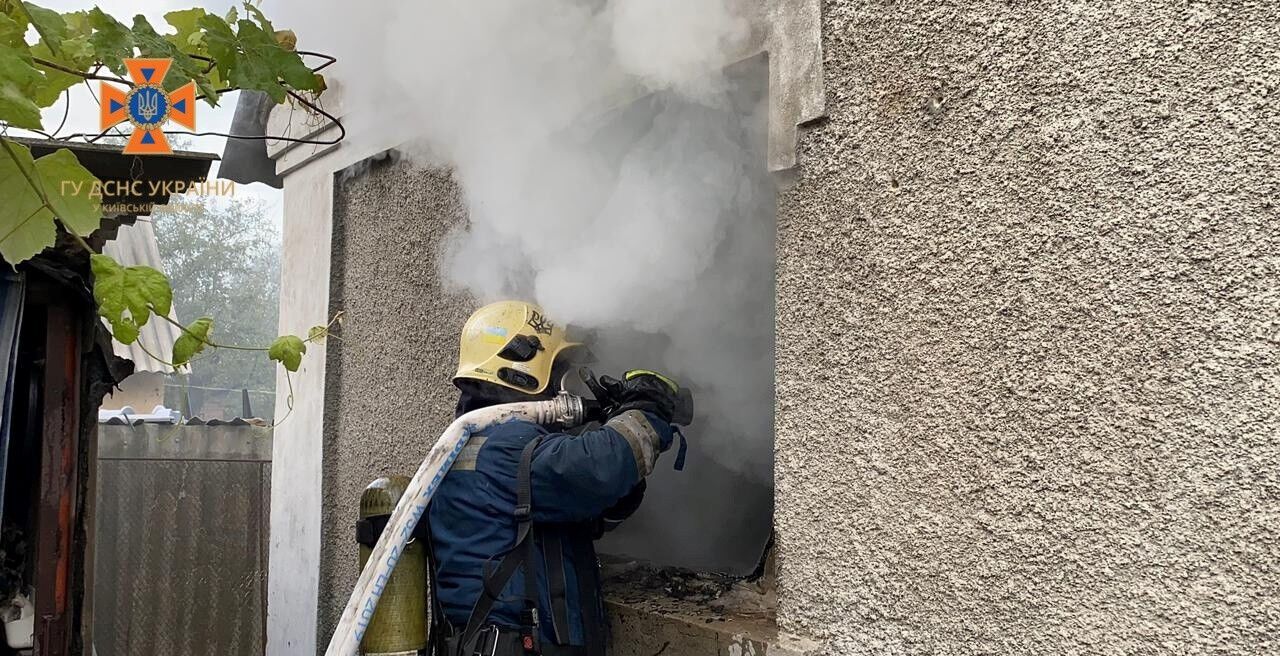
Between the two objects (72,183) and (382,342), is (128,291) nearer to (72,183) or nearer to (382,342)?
(72,183)

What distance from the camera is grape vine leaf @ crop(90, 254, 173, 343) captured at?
6.61 ft

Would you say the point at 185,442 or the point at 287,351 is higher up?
the point at 287,351

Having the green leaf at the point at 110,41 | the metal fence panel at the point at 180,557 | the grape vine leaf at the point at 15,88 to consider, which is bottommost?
the metal fence panel at the point at 180,557

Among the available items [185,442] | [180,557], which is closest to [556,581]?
[180,557]

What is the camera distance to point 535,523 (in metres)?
2.88

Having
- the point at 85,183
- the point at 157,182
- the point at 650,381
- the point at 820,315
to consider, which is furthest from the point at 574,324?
the point at 85,183

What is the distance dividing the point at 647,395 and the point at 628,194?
0.89 metres

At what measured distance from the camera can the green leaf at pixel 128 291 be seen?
2016 mm

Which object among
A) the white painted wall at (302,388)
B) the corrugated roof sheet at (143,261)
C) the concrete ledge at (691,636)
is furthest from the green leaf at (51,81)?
the corrugated roof sheet at (143,261)

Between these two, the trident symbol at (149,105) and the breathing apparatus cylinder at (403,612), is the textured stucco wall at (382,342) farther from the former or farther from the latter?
the trident symbol at (149,105)

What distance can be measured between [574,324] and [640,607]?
1013mm

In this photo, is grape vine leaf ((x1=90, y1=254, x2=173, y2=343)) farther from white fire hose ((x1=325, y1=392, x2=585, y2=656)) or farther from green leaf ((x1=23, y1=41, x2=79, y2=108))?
white fire hose ((x1=325, y1=392, x2=585, y2=656))

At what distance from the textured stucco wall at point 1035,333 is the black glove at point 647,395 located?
1.77 ft

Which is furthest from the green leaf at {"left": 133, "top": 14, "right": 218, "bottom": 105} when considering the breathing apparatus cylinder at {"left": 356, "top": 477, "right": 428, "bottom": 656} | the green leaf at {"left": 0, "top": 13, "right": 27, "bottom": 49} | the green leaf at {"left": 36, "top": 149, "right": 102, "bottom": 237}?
the breathing apparatus cylinder at {"left": 356, "top": 477, "right": 428, "bottom": 656}
